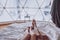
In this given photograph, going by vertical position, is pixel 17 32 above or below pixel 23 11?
below

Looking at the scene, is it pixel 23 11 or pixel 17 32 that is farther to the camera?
pixel 23 11

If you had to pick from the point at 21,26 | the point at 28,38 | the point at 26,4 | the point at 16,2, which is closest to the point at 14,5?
the point at 16,2

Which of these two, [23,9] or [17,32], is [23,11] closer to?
[23,9]

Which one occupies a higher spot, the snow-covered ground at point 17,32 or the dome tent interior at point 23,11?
the dome tent interior at point 23,11

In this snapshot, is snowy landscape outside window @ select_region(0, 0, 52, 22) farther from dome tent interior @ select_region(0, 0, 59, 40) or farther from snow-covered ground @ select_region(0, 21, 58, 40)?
snow-covered ground @ select_region(0, 21, 58, 40)

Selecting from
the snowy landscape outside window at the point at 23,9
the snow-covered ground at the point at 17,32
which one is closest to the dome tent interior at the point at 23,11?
the snowy landscape outside window at the point at 23,9

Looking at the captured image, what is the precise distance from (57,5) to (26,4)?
45.0 inches

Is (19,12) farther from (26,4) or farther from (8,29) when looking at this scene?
(8,29)

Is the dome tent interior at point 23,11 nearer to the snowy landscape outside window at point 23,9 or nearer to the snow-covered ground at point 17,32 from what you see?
the snowy landscape outside window at point 23,9

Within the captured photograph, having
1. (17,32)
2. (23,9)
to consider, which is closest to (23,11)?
(23,9)

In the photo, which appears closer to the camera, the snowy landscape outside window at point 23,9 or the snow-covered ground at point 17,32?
the snow-covered ground at point 17,32

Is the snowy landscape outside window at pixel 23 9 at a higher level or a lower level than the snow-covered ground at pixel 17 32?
higher

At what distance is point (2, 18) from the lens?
198cm

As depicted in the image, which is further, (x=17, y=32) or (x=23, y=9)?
(x=23, y=9)
